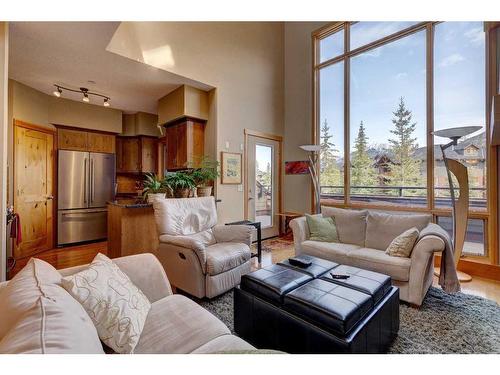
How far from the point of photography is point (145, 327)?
1.25m

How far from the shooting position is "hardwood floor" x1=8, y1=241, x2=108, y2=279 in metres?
3.51

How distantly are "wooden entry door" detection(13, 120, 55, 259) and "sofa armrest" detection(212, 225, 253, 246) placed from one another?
3113 mm

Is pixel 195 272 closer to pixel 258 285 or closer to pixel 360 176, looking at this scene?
pixel 258 285

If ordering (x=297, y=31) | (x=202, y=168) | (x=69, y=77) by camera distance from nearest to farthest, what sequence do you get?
(x=69, y=77), (x=202, y=168), (x=297, y=31)

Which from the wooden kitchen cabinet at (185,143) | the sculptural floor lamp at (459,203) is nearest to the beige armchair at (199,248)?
the wooden kitchen cabinet at (185,143)

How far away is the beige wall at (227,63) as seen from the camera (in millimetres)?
3227

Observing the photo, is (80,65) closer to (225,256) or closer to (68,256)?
(68,256)

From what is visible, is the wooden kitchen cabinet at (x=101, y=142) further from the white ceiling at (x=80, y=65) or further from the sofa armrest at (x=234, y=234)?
the sofa armrest at (x=234, y=234)

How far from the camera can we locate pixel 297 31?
5184 millimetres

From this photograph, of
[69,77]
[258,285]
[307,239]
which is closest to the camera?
[258,285]

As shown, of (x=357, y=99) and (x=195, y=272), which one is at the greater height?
(x=357, y=99)

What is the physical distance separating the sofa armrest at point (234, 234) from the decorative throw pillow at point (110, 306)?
1655mm
